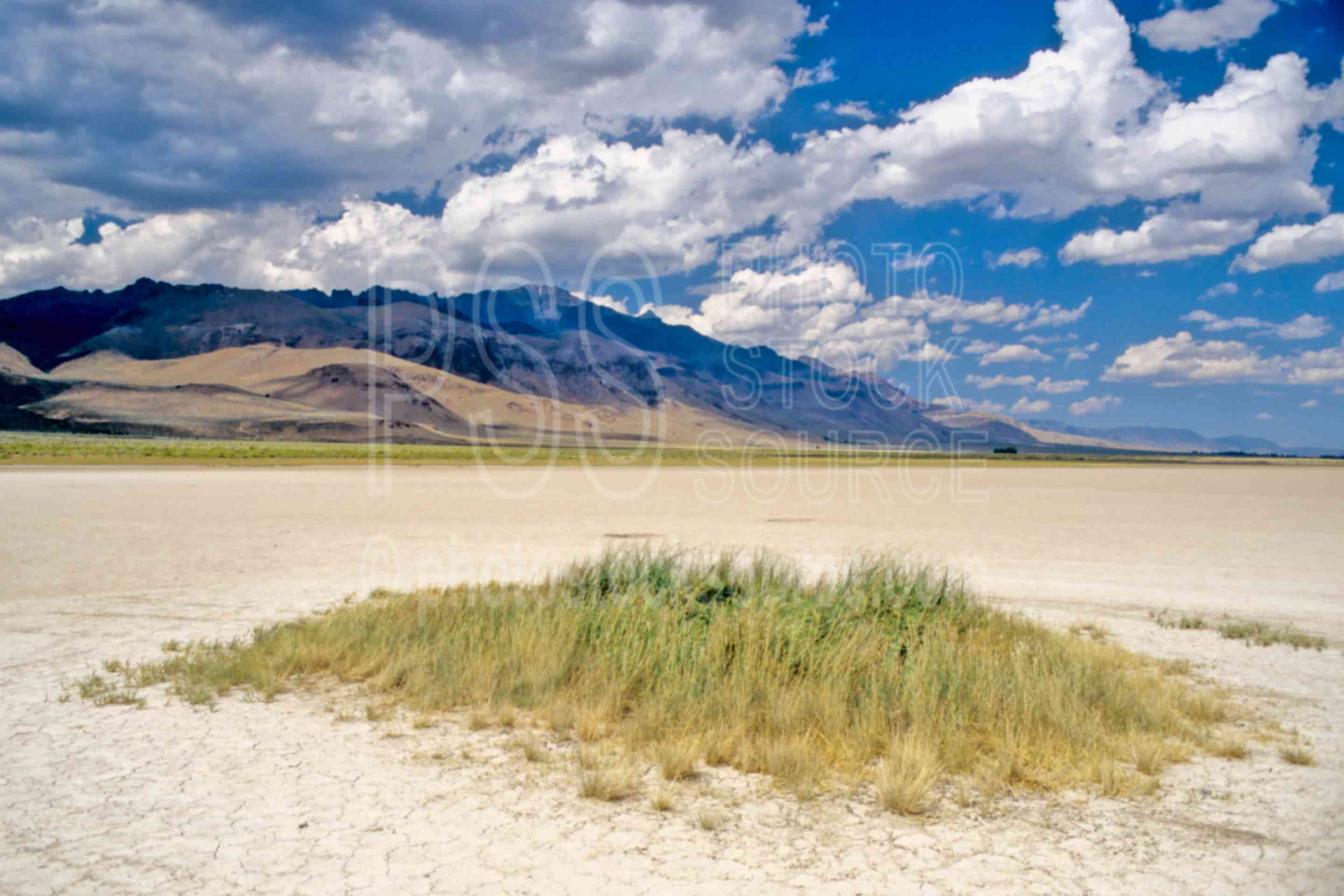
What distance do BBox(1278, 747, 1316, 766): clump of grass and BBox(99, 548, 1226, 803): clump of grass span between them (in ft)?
1.65

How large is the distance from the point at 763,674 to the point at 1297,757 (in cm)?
373

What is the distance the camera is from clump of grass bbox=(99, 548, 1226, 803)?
6152 mm

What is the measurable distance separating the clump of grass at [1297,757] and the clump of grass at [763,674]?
19.8 inches

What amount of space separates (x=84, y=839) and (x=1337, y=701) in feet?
30.8

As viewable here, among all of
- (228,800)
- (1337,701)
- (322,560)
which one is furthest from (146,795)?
(322,560)

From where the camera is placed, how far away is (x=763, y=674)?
23.4ft

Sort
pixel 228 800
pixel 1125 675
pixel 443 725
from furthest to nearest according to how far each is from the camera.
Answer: pixel 1125 675 < pixel 443 725 < pixel 228 800

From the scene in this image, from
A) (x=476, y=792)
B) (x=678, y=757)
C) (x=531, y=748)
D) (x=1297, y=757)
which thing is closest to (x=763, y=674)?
(x=678, y=757)

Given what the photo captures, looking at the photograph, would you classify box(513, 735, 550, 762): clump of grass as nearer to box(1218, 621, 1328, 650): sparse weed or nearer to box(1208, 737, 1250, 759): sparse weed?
box(1208, 737, 1250, 759): sparse weed

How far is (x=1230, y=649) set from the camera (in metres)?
9.76

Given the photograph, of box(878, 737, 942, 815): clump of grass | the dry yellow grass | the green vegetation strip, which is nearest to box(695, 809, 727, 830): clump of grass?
the dry yellow grass

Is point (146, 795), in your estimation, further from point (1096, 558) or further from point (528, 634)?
point (1096, 558)

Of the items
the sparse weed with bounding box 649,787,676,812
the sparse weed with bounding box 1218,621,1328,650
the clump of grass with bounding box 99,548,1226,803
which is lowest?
the sparse weed with bounding box 1218,621,1328,650

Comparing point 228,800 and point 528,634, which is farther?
point 528,634
